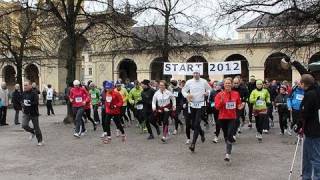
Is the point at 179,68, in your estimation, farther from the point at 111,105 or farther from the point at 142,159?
the point at 142,159

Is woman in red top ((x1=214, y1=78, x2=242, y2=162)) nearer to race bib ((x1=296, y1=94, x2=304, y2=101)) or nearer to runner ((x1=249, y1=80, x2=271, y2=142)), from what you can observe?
race bib ((x1=296, y1=94, x2=304, y2=101))

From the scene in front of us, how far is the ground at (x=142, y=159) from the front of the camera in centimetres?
960

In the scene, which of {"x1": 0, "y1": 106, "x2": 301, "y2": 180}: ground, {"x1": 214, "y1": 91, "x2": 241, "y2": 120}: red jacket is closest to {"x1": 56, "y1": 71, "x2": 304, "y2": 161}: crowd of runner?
{"x1": 214, "y1": 91, "x2": 241, "y2": 120}: red jacket

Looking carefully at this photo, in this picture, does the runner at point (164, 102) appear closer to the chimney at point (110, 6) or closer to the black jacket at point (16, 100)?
the chimney at point (110, 6)

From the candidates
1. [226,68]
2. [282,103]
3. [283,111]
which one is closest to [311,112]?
[283,111]

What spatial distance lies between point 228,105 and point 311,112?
3511 mm

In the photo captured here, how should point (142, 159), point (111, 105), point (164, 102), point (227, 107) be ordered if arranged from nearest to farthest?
point (227, 107), point (142, 159), point (111, 105), point (164, 102)

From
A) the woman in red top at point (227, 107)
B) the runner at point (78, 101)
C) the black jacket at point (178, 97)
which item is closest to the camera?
the woman in red top at point (227, 107)

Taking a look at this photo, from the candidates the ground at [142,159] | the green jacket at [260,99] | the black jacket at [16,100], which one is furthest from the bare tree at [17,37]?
the green jacket at [260,99]

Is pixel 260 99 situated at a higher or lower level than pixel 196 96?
lower

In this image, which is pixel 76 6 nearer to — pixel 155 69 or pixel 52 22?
pixel 52 22

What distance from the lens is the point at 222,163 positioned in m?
10.7

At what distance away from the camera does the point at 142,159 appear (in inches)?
451

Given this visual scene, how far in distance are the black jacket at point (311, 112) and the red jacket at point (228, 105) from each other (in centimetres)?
335
